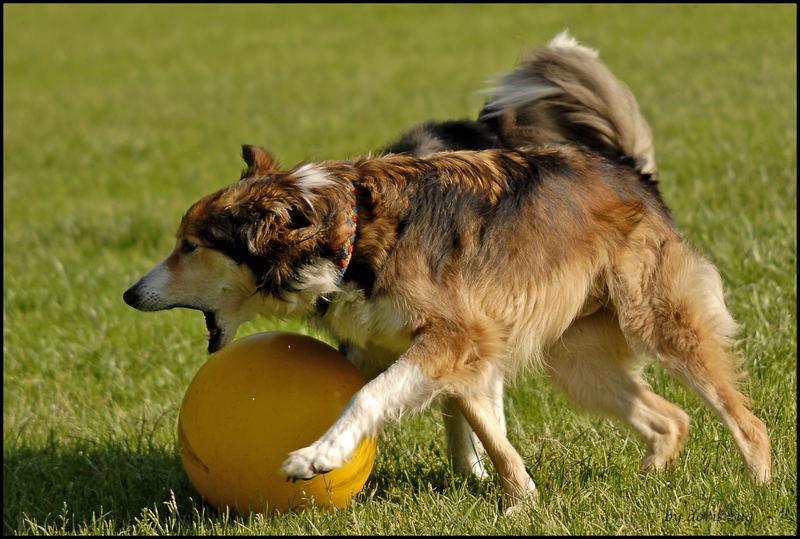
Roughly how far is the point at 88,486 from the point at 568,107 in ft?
10.8

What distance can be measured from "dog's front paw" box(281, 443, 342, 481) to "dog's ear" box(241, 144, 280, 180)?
1.43 m

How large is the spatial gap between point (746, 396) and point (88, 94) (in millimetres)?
16558

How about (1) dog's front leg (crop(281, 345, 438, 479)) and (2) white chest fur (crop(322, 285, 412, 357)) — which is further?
(2) white chest fur (crop(322, 285, 412, 357))

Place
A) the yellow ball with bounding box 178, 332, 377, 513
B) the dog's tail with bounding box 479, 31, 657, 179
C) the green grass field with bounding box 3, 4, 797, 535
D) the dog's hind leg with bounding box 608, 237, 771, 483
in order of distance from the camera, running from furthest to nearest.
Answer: the dog's tail with bounding box 479, 31, 657, 179 < the dog's hind leg with bounding box 608, 237, 771, 483 < the green grass field with bounding box 3, 4, 797, 535 < the yellow ball with bounding box 178, 332, 377, 513

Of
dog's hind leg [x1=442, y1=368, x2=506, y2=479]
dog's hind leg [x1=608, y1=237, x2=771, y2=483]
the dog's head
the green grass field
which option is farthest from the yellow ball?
dog's hind leg [x1=608, y1=237, x2=771, y2=483]

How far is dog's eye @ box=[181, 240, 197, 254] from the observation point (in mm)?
4039

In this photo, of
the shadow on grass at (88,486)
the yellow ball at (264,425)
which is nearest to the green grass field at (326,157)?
the shadow on grass at (88,486)

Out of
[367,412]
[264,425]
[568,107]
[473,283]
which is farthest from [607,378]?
[264,425]

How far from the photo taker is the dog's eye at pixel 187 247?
4.04 m

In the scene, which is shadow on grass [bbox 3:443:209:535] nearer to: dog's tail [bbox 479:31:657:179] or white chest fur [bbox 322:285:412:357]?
white chest fur [bbox 322:285:412:357]

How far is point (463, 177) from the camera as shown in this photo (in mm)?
4109

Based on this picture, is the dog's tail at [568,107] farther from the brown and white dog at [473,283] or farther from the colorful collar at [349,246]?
the colorful collar at [349,246]

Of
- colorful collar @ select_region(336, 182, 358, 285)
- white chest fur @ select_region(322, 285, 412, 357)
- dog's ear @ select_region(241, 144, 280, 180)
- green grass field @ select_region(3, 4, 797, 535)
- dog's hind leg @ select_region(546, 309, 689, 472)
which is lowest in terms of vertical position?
green grass field @ select_region(3, 4, 797, 535)

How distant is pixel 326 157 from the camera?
11.7 meters
